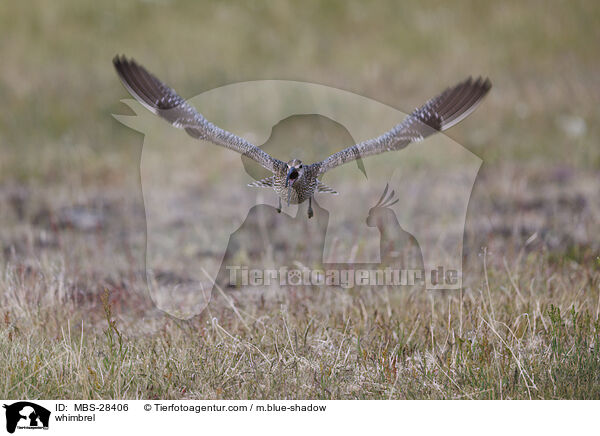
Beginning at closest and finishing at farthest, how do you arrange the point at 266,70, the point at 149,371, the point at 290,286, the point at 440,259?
the point at 149,371
the point at 290,286
the point at 440,259
the point at 266,70

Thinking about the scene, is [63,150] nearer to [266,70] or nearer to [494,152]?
[266,70]

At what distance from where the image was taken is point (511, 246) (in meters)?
5.68

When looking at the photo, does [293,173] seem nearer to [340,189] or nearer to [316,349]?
[316,349]

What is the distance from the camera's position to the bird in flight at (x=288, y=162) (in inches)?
147

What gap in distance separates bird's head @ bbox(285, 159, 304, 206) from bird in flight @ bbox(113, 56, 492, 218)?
6 centimetres

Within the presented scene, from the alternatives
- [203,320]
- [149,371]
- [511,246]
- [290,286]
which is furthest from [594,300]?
[149,371]

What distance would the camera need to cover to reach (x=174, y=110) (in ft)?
12.5

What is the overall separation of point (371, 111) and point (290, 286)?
4.51m
